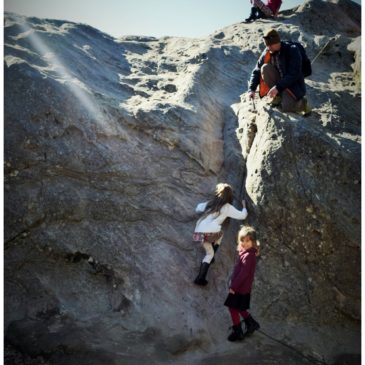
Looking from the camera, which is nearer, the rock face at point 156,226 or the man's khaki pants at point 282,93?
the rock face at point 156,226

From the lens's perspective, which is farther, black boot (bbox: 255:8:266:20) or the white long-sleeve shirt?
black boot (bbox: 255:8:266:20)

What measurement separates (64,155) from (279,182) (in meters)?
4.26

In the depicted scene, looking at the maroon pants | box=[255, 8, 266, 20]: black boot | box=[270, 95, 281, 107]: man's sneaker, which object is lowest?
the maroon pants

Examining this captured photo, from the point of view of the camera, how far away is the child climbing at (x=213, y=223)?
24.2 ft

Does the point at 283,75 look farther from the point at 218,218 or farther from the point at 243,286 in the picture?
the point at 243,286

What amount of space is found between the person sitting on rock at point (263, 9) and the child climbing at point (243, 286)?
10475 mm

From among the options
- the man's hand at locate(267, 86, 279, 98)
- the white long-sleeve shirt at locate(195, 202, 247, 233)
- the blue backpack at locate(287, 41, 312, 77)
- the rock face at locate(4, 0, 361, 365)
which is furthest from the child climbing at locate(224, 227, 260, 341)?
the blue backpack at locate(287, 41, 312, 77)

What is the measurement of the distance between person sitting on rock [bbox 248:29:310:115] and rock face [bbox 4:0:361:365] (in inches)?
16.0

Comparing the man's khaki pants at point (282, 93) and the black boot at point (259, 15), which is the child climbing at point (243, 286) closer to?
the man's khaki pants at point (282, 93)

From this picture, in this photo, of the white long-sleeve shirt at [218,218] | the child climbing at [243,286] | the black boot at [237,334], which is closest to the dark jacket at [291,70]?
the white long-sleeve shirt at [218,218]

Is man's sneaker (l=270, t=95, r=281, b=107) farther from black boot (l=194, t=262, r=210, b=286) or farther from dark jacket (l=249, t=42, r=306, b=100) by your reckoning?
black boot (l=194, t=262, r=210, b=286)

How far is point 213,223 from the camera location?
7.42 metres

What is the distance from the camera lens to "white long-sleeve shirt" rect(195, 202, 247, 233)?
740 cm

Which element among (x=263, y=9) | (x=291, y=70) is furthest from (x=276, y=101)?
(x=263, y=9)
